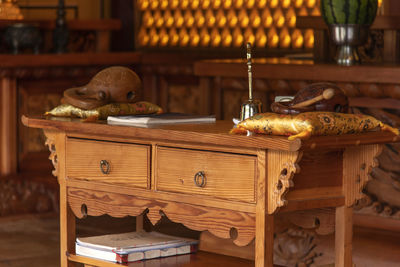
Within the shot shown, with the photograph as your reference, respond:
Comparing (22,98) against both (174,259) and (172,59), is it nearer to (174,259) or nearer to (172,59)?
(172,59)

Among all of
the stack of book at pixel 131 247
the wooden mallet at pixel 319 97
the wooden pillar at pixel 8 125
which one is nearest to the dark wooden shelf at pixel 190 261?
the stack of book at pixel 131 247

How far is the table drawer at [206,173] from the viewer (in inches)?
103

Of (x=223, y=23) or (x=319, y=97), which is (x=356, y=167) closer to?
(x=319, y=97)

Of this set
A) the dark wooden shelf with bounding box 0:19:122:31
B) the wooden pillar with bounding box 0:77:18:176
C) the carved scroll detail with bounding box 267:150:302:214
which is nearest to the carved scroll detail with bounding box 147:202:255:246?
the carved scroll detail with bounding box 267:150:302:214

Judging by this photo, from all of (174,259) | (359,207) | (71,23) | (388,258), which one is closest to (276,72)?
(359,207)

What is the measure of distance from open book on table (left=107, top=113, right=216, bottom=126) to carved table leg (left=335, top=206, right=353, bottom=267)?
58 cm

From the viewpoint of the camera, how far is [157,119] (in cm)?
293

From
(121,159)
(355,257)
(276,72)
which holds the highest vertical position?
(276,72)

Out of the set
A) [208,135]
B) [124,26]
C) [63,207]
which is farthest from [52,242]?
[124,26]

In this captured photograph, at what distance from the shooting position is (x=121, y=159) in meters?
2.97

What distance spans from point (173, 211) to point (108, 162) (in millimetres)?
333

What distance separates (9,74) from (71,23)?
810 millimetres

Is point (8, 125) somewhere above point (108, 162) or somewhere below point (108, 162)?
below

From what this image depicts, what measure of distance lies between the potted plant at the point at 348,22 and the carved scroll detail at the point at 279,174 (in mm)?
1542
